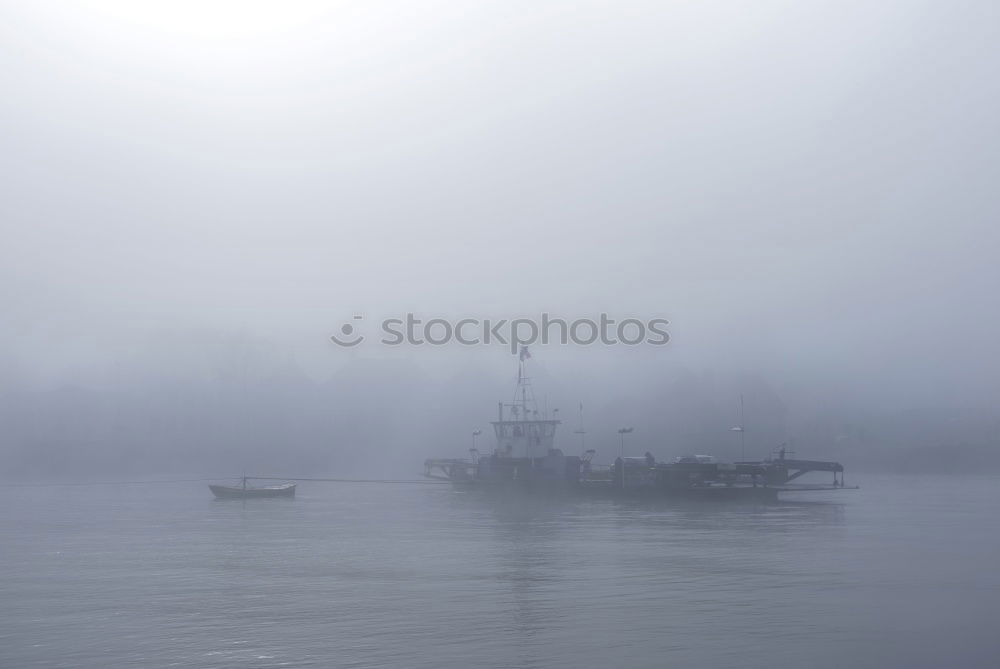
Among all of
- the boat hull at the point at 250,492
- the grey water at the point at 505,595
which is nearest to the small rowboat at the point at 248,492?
the boat hull at the point at 250,492

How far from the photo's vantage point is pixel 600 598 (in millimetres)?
37750

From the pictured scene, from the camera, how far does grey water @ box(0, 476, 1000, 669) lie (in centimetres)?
2895

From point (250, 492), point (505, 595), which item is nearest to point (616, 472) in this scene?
point (250, 492)

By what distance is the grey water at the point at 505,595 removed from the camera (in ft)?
95.0

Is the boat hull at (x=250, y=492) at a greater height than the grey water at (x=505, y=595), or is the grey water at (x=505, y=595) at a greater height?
the grey water at (x=505, y=595)

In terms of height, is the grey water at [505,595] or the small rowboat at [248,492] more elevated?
the grey water at [505,595]

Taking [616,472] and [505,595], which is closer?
[505,595]

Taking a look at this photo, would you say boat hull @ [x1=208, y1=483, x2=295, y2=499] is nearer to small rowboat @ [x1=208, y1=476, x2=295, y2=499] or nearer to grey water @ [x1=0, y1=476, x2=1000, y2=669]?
small rowboat @ [x1=208, y1=476, x2=295, y2=499]

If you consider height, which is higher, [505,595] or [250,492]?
[505,595]

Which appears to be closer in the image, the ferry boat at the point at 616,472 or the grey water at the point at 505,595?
the grey water at the point at 505,595

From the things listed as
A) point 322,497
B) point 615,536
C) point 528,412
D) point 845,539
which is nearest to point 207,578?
point 615,536

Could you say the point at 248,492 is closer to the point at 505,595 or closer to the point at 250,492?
the point at 250,492

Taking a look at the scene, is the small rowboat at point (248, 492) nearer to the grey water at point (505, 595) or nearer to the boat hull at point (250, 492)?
the boat hull at point (250, 492)

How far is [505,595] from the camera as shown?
38906 millimetres
